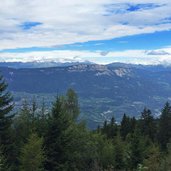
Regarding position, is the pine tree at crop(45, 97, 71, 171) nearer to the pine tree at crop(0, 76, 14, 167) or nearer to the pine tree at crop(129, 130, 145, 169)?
the pine tree at crop(0, 76, 14, 167)

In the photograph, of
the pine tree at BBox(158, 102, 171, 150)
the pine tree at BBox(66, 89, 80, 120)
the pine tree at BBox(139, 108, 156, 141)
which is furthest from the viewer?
the pine tree at BBox(139, 108, 156, 141)

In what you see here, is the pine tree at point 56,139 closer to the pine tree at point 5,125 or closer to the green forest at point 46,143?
the green forest at point 46,143

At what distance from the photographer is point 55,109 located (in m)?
43.2

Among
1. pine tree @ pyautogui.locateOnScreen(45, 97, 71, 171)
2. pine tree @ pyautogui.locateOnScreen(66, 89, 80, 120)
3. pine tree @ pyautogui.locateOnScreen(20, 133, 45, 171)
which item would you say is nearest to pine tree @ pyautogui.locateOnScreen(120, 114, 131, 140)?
pine tree @ pyautogui.locateOnScreen(66, 89, 80, 120)

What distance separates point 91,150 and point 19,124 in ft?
32.0

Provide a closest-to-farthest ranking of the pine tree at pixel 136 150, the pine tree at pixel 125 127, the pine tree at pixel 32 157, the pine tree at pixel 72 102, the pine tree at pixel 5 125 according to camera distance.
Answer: the pine tree at pixel 32 157
the pine tree at pixel 5 125
the pine tree at pixel 136 150
the pine tree at pixel 72 102
the pine tree at pixel 125 127

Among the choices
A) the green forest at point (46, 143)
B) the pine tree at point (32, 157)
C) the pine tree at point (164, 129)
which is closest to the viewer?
the pine tree at point (32, 157)

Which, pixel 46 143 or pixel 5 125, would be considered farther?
pixel 5 125

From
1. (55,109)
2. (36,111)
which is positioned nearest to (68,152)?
(55,109)

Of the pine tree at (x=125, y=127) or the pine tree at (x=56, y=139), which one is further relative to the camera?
the pine tree at (x=125, y=127)

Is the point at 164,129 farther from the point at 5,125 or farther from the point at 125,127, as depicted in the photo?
the point at 5,125

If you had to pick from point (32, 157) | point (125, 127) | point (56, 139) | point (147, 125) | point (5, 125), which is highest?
point (5, 125)

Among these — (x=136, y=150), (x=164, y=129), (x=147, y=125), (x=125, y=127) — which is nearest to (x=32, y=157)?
(x=136, y=150)

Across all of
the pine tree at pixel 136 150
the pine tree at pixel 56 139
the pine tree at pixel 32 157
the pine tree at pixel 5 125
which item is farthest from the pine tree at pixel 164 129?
the pine tree at pixel 32 157
